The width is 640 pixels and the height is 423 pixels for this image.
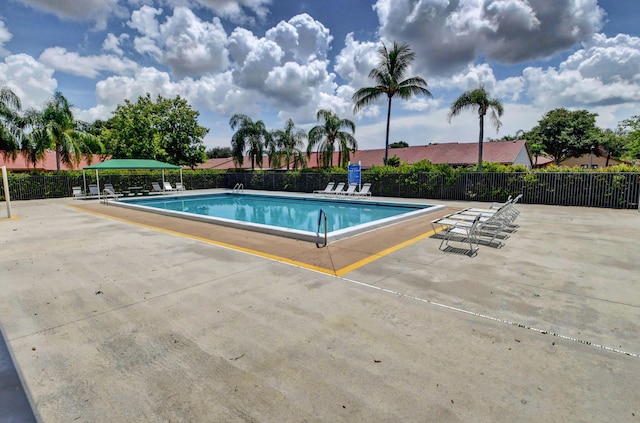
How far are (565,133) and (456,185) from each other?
36051 mm

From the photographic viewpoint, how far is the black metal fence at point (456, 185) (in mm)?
13461

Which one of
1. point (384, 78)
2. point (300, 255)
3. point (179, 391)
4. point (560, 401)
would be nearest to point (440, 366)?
point (560, 401)

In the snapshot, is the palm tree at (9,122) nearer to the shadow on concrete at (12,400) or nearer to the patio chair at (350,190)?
the patio chair at (350,190)

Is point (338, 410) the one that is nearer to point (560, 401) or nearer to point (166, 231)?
point (560, 401)

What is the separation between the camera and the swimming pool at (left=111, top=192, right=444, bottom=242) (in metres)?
8.89

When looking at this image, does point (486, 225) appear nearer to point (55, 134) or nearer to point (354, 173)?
point (354, 173)

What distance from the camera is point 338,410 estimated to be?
2.35 m

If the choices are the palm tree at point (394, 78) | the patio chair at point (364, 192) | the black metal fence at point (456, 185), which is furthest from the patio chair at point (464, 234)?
the palm tree at point (394, 78)

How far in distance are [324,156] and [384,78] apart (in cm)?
701

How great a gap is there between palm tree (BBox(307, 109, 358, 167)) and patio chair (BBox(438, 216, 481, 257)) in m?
17.9

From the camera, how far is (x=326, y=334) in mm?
3426

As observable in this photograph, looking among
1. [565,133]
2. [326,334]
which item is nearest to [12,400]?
[326,334]

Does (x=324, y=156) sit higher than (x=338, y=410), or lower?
higher

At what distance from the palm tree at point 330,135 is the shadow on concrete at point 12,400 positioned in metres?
23.3
